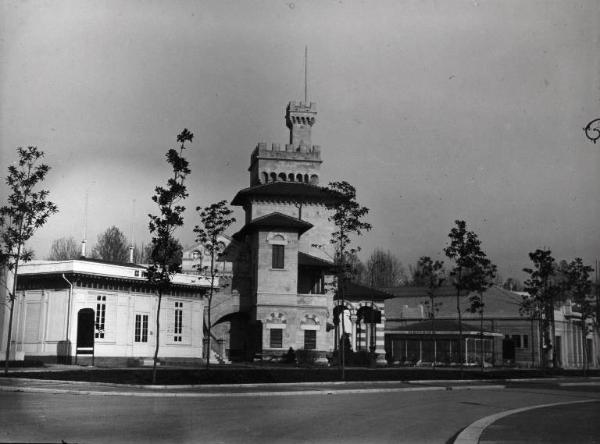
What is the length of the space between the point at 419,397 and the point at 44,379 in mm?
12868

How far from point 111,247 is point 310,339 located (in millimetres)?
44289

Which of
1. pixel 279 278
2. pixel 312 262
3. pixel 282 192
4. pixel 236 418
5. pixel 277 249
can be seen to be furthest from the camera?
pixel 282 192

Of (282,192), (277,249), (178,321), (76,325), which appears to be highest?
(282,192)

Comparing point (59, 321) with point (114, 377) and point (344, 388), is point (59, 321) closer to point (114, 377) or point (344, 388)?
point (114, 377)

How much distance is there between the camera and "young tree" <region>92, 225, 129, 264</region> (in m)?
84.9

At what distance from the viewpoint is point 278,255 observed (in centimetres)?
4850

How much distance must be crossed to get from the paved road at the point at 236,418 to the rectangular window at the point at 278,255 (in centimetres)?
2607

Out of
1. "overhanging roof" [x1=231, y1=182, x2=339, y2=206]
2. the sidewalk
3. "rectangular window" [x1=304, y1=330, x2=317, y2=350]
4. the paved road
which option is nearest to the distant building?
"rectangular window" [x1=304, y1=330, x2=317, y2=350]

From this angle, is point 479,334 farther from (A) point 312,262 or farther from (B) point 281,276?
(B) point 281,276

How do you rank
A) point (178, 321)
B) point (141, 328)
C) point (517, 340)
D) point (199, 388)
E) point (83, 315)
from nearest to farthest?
point (199, 388), point (83, 315), point (141, 328), point (178, 321), point (517, 340)

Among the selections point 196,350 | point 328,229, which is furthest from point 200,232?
point 328,229

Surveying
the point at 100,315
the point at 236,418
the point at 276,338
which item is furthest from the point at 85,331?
the point at 236,418

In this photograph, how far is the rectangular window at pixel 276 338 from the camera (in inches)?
1854

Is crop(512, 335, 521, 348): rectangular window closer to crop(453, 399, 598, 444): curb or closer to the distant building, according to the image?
the distant building
